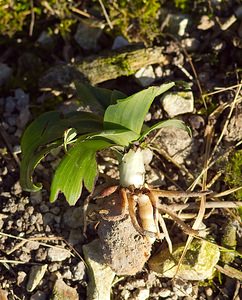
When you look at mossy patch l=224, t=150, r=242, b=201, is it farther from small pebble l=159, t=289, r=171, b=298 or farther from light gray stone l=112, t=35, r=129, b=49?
light gray stone l=112, t=35, r=129, b=49

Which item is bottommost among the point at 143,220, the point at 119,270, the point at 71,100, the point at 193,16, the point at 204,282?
the point at 204,282

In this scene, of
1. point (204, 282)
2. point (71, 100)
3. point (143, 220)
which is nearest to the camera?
point (143, 220)

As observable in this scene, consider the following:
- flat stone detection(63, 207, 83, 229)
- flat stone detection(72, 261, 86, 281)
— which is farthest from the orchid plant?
flat stone detection(72, 261, 86, 281)

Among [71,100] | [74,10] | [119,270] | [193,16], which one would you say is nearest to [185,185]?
[119,270]

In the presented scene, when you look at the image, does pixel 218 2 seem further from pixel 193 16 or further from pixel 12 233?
pixel 12 233

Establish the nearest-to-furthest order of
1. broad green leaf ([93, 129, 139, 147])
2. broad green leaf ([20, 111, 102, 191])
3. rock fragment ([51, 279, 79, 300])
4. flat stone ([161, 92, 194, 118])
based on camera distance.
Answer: broad green leaf ([93, 129, 139, 147]), broad green leaf ([20, 111, 102, 191]), rock fragment ([51, 279, 79, 300]), flat stone ([161, 92, 194, 118])

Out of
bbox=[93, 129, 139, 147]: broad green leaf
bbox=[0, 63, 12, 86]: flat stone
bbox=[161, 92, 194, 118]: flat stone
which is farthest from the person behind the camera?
bbox=[0, 63, 12, 86]: flat stone
